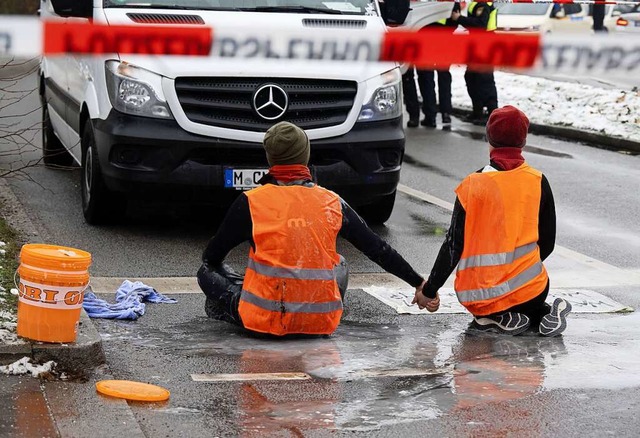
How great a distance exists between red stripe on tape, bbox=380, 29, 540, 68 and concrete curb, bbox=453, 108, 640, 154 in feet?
33.3

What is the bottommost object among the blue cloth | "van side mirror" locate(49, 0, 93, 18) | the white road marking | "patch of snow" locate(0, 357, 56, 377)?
the blue cloth

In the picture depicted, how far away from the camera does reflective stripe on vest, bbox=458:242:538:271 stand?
7.22 m

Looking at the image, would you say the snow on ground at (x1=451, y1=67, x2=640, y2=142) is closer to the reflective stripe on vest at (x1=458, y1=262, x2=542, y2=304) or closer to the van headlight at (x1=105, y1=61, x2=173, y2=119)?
the van headlight at (x1=105, y1=61, x2=173, y2=119)

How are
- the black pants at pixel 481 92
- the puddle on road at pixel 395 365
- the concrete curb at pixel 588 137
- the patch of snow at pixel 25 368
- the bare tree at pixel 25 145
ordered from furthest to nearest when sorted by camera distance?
the black pants at pixel 481 92 < the concrete curb at pixel 588 137 < the bare tree at pixel 25 145 < the patch of snow at pixel 25 368 < the puddle on road at pixel 395 365

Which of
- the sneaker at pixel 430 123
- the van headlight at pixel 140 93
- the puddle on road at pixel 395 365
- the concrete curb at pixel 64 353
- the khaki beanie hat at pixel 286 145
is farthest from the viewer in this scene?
the sneaker at pixel 430 123

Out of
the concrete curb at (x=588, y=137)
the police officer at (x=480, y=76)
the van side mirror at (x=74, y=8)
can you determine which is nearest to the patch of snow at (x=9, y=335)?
the van side mirror at (x=74, y=8)

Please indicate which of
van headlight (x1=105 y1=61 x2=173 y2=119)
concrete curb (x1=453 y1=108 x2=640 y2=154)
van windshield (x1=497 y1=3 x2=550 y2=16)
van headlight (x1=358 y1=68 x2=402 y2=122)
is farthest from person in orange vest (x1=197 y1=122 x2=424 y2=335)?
van windshield (x1=497 y1=3 x2=550 y2=16)

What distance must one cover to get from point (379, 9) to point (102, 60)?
2398 mm

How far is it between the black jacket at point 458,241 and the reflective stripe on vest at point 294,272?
2.04ft

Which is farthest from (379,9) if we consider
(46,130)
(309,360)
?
(309,360)

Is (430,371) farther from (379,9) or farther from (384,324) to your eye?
(379,9)

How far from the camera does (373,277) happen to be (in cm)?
880

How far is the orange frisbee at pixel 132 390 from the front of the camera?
19.1ft

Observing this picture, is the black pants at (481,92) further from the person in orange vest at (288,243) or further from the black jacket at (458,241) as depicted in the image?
the person in orange vest at (288,243)
